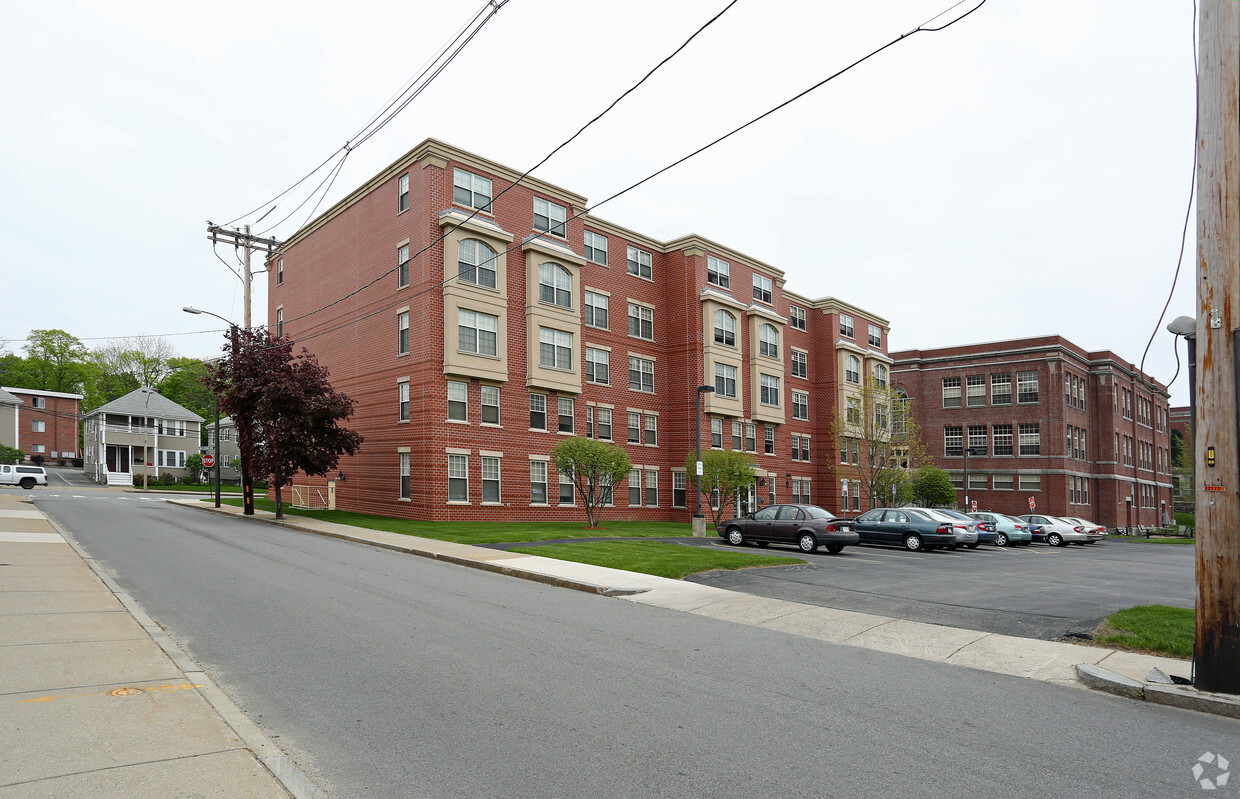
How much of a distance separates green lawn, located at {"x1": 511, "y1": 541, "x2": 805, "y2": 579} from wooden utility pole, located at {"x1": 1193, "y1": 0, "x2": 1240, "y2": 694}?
9702mm

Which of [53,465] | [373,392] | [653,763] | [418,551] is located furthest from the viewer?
[53,465]

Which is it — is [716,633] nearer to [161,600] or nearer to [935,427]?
[161,600]

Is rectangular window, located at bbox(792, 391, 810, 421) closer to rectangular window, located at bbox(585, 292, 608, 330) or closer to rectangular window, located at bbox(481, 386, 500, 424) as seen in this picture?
rectangular window, located at bbox(585, 292, 608, 330)

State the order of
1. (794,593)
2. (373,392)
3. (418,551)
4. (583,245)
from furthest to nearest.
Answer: (583,245) < (373,392) < (418,551) < (794,593)

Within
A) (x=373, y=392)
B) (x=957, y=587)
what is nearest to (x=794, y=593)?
(x=957, y=587)

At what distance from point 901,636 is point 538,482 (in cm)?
2430

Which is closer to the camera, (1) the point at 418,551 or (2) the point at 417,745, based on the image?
(2) the point at 417,745

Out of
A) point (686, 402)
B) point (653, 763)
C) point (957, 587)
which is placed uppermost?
point (686, 402)

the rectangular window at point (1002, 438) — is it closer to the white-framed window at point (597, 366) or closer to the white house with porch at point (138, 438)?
the white-framed window at point (597, 366)

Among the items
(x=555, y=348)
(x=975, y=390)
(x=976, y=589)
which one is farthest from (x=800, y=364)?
(x=976, y=589)

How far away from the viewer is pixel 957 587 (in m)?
15.5

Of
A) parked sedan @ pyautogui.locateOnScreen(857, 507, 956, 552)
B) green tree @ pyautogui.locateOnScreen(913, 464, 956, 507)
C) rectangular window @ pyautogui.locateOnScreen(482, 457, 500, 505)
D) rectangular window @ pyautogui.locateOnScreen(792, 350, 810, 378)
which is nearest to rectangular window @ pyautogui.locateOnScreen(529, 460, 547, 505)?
rectangular window @ pyautogui.locateOnScreen(482, 457, 500, 505)

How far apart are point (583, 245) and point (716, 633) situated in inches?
1134

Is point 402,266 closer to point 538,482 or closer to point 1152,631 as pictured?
point 538,482
